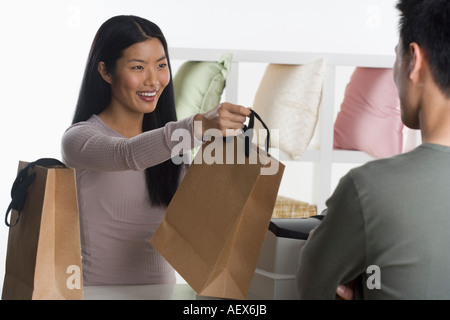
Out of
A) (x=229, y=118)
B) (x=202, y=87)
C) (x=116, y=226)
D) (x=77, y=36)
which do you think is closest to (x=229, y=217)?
(x=229, y=118)

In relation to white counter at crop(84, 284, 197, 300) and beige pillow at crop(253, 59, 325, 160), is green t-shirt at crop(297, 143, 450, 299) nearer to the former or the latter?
white counter at crop(84, 284, 197, 300)

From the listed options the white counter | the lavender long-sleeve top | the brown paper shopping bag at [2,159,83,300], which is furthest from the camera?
the lavender long-sleeve top

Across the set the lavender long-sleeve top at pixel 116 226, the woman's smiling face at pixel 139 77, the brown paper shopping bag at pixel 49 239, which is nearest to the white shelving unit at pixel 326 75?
the woman's smiling face at pixel 139 77

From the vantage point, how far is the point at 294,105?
230cm

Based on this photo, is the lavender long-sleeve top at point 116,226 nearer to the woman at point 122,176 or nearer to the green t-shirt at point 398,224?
the woman at point 122,176

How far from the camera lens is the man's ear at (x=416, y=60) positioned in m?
0.89

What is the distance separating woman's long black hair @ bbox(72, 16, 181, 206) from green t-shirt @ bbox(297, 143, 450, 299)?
29.1 inches

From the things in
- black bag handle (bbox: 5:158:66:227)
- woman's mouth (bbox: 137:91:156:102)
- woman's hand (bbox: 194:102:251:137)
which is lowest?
black bag handle (bbox: 5:158:66:227)

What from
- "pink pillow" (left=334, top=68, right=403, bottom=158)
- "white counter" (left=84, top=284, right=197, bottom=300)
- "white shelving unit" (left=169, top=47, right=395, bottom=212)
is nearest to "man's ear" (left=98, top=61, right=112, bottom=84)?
"white counter" (left=84, top=284, right=197, bottom=300)

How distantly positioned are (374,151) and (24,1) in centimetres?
223

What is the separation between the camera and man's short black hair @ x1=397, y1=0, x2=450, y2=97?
877mm

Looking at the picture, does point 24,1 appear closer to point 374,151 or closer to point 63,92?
point 63,92

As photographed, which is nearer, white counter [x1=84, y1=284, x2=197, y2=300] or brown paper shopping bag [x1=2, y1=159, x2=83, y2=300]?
brown paper shopping bag [x1=2, y1=159, x2=83, y2=300]

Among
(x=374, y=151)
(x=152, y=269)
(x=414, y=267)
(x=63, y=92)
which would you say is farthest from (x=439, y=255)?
(x=63, y=92)
